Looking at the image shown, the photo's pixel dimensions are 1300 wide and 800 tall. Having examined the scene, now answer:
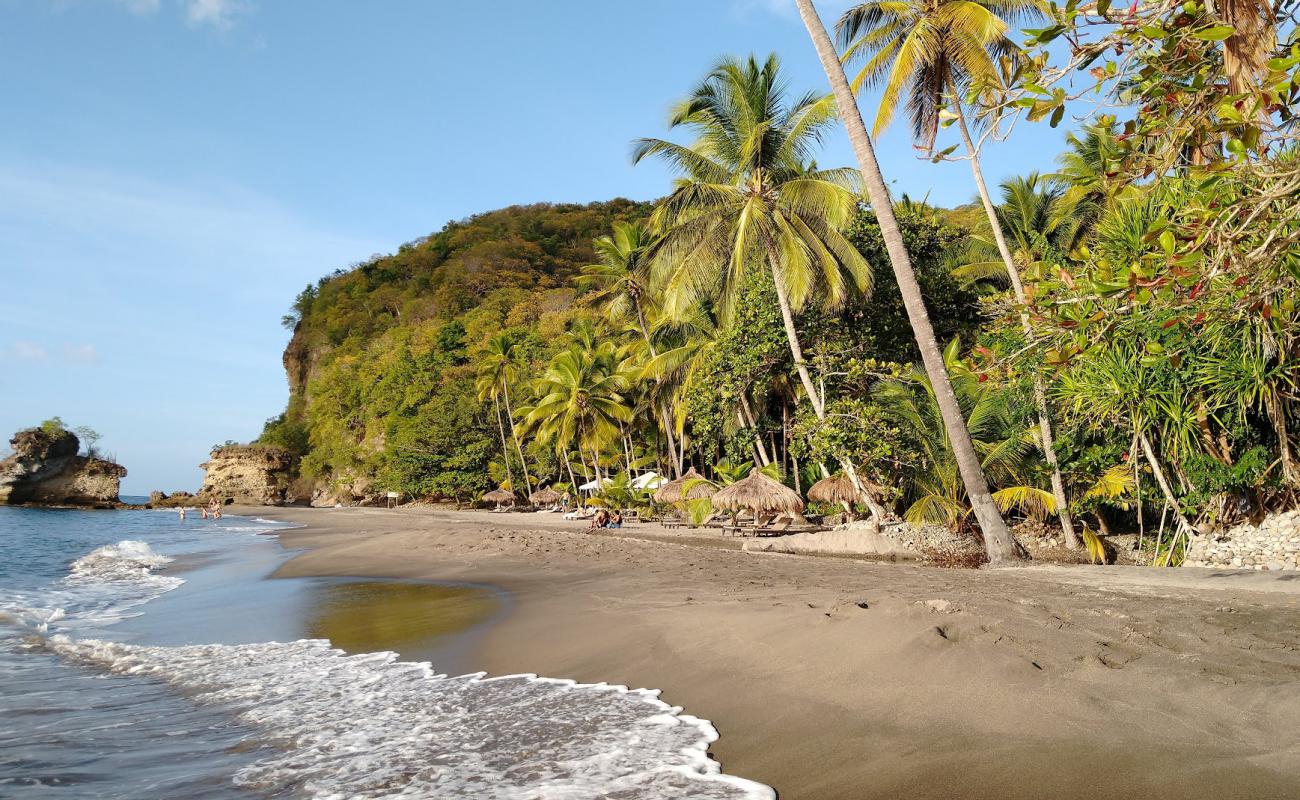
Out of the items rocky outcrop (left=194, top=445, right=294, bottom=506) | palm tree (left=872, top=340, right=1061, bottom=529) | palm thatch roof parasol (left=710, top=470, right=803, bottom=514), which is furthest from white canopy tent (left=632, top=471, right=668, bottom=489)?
rocky outcrop (left=194, top=445, right=294, bottom=506)

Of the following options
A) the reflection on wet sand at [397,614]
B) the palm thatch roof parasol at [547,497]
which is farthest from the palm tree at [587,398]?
the reflection on wet sand at [397,614]

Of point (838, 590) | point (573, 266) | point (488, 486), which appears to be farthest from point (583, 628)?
point (573, 266)

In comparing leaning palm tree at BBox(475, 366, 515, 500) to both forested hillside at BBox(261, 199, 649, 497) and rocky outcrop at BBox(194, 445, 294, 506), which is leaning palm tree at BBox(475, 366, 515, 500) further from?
rocky outcrop at BBox(194, 445, 294, 506)

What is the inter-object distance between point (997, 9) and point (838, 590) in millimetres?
13132

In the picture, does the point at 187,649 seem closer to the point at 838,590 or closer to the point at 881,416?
the point at 838,590

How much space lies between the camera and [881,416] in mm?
15445

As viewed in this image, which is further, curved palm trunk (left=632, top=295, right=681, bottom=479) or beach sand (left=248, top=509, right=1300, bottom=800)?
curved palm trunk (left=632, top=295, right=681, bottom=479)

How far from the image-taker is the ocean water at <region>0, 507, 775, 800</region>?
378cm

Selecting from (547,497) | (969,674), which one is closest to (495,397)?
(547,497)

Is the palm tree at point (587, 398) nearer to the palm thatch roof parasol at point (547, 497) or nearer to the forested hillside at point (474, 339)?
the forested hillside at point (474, 339)

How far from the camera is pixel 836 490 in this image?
16219mm

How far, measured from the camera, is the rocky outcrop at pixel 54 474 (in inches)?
2442

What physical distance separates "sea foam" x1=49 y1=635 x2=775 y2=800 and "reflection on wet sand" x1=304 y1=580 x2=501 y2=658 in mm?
1116

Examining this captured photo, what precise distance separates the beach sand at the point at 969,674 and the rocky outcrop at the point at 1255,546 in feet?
6.02
